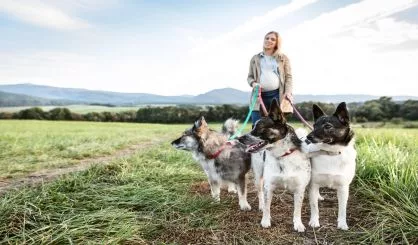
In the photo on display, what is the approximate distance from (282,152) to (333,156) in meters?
0.69

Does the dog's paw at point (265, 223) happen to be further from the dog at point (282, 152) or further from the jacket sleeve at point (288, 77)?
the jacket sleeve at point (288, 77)

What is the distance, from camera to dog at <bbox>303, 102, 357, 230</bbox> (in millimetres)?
5367

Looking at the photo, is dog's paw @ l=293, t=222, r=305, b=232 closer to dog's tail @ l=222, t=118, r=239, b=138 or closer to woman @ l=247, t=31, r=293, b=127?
dog's tail @ l=222, t=118, r=239, b=138

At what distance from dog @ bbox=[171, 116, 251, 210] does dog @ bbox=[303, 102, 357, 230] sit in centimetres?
148

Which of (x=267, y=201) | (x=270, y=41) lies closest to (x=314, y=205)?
(x=267, y=201)

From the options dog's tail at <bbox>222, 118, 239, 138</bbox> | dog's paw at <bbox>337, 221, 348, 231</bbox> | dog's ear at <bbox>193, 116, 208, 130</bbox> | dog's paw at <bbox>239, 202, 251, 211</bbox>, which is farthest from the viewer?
dog's tail at <bbox>222, 118, 239, 138</bbox>

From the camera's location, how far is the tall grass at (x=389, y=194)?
509cm

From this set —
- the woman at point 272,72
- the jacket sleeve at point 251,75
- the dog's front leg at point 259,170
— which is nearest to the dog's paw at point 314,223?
the dog's front leg at point 259,170

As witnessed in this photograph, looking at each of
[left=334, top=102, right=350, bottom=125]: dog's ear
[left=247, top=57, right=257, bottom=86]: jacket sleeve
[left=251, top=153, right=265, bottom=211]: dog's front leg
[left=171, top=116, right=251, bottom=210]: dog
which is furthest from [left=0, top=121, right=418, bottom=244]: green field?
[left=247, top=57, right=257, bottom=86]: jacket sleeve

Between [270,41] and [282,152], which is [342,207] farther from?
[270,41]

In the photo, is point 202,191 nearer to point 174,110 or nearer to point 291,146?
point 291,146

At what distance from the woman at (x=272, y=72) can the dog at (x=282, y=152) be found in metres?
2.42

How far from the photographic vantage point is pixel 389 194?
6219 millimetres

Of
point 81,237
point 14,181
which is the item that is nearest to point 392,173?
point 81,237
